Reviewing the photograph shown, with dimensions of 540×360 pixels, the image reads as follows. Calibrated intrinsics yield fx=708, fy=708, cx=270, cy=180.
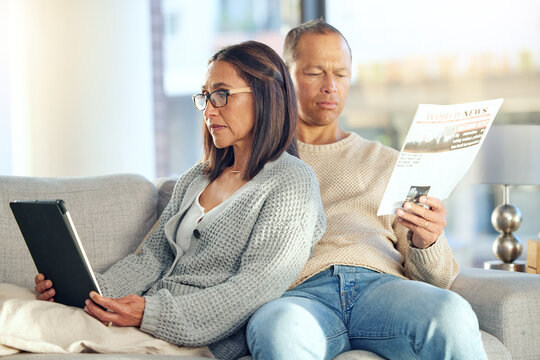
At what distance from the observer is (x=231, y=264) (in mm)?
1744

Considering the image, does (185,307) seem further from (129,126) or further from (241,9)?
(241,9)

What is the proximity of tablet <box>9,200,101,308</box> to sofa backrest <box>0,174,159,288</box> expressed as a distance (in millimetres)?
A: 301

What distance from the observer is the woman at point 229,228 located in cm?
161

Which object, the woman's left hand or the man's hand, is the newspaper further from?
the woman's left hand

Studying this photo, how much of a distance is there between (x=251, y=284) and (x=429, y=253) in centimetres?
48

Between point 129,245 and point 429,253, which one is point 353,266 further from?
point 129,245

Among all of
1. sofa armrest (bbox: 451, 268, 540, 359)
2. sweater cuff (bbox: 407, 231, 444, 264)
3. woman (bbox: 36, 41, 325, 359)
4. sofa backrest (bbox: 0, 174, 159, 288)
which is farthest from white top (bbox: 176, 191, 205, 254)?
sofa armrest (bbox: 451, 268, 540, 359)

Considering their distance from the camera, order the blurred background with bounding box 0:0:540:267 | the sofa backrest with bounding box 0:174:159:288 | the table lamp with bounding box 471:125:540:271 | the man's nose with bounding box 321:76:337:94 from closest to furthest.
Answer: the sofa backrest with bounding box 0:174:159:288, the man's nose with bounding box 321:76:337:94, the table lamp with bounding box 471:125:540:271, the blurred background with bounding box 0:0:540:267

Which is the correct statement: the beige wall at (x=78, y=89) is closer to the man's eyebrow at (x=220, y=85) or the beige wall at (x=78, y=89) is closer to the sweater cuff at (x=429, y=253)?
the man's eyebrow at (x=220, y=85)

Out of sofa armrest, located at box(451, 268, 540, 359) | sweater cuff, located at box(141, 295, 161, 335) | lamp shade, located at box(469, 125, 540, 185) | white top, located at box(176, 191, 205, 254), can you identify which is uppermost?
lamp shade, located at box(469, 125, 540, 185)

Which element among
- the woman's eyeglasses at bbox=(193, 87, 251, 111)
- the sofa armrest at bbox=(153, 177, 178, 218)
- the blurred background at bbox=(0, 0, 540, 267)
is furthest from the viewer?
the blurred background at bbox=(0, 0, 540, 267)

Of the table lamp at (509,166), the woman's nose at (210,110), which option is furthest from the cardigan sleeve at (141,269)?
the table lamp at (509,166)

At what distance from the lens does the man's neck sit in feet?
7.16

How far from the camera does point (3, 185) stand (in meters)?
2.07
